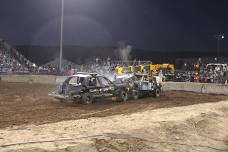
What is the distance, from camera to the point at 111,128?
12.1 metres

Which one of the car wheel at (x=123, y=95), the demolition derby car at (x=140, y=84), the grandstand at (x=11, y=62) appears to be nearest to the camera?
the car wheel at (x=123, y=95)

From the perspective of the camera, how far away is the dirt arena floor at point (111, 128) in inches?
404

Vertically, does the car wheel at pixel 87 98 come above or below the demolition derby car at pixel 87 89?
below

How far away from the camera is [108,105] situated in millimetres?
20562

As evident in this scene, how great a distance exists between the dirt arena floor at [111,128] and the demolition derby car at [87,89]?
65cm

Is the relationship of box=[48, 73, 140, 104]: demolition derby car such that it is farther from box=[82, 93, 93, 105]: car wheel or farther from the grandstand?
the grandstand

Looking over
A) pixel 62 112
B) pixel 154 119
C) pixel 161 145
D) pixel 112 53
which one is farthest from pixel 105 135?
pixel 112 53

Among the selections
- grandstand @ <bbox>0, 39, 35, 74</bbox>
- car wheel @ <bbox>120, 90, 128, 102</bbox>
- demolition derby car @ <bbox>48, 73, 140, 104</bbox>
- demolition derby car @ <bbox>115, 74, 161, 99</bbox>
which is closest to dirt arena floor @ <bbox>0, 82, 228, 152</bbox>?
demolition derby car @ <bbox>48, 73, 140, 104</bbox>

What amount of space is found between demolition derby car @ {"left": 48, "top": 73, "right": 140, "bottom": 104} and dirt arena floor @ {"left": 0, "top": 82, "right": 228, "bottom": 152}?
649mm

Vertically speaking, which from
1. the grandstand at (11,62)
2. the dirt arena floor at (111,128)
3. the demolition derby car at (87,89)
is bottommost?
the dirt arena floor at (111,128)

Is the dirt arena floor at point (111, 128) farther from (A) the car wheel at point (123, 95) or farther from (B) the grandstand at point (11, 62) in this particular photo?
(B) the grandstand at point (11, 62)

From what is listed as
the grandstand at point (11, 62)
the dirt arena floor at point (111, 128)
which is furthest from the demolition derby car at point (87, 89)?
the grandstand at point (11, 62)

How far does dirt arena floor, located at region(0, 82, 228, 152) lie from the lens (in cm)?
1026

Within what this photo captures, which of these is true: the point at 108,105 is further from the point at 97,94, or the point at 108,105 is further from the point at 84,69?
the point at 84,69
